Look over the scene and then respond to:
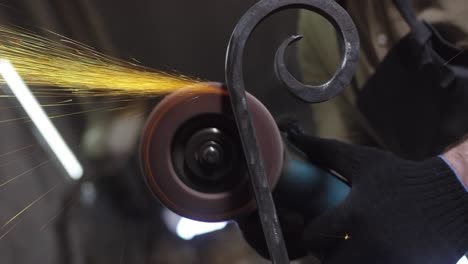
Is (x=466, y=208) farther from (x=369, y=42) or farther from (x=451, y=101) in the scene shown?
(x=369, y=42)

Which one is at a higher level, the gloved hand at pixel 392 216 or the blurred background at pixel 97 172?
the blurred background at pixel 97 172

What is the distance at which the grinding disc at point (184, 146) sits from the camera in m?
0.42

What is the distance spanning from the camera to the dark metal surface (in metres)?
0.38

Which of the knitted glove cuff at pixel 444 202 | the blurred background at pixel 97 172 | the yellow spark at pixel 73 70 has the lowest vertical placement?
the knitted glove cuff at pixel 444 202

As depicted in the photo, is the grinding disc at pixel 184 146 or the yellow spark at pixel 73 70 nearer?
the grinding disc at pixel 184 146

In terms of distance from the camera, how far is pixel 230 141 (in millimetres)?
440

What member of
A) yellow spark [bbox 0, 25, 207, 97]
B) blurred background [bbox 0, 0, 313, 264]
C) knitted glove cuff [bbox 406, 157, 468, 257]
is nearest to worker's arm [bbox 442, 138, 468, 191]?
knitted glove cuff [bbox 406, 157, 468, 257]

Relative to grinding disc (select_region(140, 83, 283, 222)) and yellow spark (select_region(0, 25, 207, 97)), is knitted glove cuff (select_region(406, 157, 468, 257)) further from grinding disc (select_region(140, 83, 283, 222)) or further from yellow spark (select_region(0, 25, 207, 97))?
yellow spark (select_region(0, 25, 207, 97))

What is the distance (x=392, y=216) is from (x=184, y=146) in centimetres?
25

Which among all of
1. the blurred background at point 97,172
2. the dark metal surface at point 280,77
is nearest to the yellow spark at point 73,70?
the blurred background at point 97,172

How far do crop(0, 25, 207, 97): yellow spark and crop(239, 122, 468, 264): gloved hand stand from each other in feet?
0.76

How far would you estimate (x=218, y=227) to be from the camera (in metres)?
0.53

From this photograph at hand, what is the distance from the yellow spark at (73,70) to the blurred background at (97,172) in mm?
21

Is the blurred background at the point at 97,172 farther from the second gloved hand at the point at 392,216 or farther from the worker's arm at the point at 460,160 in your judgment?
the worker's arm at the point at 460,160
